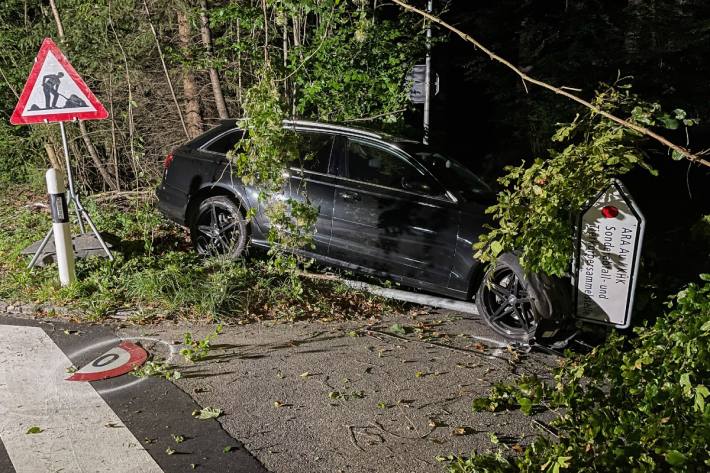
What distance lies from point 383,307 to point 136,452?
3353mm

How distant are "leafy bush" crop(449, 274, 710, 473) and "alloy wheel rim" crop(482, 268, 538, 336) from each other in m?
2.21

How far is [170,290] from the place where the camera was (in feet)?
21.4

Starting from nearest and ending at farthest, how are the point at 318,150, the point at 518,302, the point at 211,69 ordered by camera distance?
the point at 518,302, the point at 318,150, the point at 211,69

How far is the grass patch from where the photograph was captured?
6277 millimetres

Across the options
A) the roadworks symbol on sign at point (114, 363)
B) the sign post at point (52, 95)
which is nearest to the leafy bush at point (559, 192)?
the roadworks symbol on sign at point (114, 363)

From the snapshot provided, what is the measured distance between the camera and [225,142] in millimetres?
7574

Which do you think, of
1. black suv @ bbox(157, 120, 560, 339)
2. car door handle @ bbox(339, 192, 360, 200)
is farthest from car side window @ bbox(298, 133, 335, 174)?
car door handle @ bbox(339, 192, 360, 200)

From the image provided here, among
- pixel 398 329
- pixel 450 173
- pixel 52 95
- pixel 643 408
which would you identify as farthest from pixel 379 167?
pixel 643 408

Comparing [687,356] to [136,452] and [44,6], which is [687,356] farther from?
[44,6]

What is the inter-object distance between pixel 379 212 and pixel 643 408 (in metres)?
3.92

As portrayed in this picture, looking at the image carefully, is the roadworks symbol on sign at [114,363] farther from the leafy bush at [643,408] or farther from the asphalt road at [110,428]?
the leafy bush at [643,408]

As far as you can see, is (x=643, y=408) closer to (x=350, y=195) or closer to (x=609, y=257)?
(x=609, y=257)

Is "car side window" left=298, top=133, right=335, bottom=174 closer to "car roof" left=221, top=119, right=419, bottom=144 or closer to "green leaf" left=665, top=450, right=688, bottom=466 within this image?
"car roof" left=221, top=119, right=419, bottom=144

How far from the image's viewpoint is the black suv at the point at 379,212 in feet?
20.0
